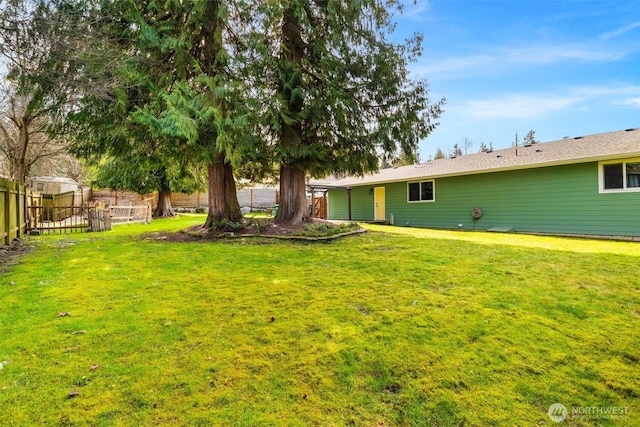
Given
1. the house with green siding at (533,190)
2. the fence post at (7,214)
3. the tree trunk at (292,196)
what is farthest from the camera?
the tree trunk at (292,196)

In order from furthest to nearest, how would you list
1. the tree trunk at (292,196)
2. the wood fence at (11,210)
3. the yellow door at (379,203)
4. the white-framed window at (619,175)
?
the yellow door at (379,203) → the tree trunk at (292,196) → the white-framed window at (619,175) → the wood fence at (11,210)

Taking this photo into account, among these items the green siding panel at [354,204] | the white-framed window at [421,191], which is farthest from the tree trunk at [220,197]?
the green siding panel at [354,204]

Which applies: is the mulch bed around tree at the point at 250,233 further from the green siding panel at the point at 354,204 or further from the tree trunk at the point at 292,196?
the green siding panel at the point at 354,204

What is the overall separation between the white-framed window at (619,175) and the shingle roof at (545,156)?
0.39 meters

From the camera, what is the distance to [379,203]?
17203 mm

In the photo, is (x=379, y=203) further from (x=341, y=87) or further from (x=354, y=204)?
(x=341, y=87)

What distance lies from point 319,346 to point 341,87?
7.63m

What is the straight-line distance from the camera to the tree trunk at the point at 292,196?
396 inches

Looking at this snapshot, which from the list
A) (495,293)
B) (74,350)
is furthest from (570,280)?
(74,350)

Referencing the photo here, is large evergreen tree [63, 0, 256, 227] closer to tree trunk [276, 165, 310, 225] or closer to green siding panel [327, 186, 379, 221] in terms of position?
tree trunk [276, 165, 310, 225]

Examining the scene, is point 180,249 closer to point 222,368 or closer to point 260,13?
point 222,368

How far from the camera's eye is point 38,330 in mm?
2984

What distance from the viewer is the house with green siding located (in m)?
9.44

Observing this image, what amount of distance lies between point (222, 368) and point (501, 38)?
12.3 meters
